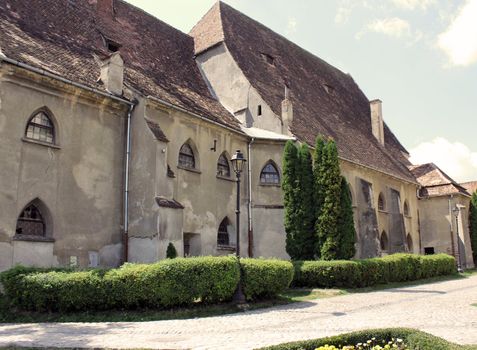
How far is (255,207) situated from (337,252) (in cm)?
451

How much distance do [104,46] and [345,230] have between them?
12.4 metres

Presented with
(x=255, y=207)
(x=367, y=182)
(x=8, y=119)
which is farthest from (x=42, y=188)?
(x=367, y=182)

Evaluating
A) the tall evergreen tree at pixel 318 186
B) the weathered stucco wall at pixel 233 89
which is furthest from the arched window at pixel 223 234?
the weathered stucco wall at pixel 233 89

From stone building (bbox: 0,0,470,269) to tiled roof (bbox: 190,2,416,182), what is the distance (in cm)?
15

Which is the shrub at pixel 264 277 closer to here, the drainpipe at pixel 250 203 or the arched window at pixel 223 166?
the drainpipe at pixel 250 203

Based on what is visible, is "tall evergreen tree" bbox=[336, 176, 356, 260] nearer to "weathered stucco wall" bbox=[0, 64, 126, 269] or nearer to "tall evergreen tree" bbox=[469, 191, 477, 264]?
"weathered stucco wall" bbox=[0, 64, 126, 269]

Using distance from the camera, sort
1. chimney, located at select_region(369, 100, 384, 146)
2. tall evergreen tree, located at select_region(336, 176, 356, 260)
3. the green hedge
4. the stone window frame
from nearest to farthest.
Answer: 1. the green hedge
2. tall evergreen tree, located at select_region(336, 176, 356, 260)
3. the stone window frame
4. chimney, located at select_region(369, 100, 384, 146)

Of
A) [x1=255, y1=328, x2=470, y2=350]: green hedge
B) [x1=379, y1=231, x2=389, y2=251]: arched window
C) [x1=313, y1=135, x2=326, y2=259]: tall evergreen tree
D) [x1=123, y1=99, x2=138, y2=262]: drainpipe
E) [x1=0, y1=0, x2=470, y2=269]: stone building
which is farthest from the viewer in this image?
[x1=379, y1=231, x2=389, y2=251]: arched window

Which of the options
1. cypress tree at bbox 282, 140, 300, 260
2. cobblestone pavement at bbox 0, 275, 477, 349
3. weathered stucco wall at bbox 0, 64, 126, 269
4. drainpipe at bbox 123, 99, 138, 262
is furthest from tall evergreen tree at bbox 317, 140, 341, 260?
weathered stucco wall at bbox 0, 64, 126, 269

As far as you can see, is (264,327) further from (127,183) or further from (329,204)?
(329,204)

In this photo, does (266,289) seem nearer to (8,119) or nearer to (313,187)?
(313,187)

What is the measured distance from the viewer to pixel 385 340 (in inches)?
311

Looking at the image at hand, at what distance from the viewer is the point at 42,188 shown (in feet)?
50.0

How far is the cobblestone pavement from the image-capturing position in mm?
8773
